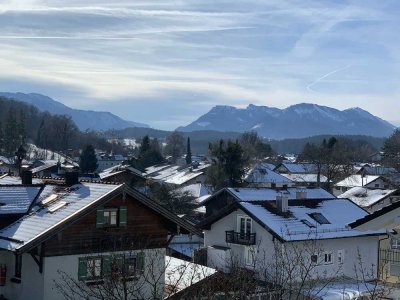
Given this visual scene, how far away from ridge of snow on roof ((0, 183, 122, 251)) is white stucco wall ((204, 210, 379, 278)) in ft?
35.4

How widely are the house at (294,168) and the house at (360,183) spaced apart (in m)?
20.4

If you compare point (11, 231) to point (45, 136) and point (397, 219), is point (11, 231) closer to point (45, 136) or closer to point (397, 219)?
point (397, 219)

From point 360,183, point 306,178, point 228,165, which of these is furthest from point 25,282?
point 306,178

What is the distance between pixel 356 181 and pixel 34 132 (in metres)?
118

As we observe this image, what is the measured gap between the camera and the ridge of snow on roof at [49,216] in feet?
62.4

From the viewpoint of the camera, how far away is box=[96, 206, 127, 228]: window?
20188 millimetres

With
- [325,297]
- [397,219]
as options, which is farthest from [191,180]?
[397,219]

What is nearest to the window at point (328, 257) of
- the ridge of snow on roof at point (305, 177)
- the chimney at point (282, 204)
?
the chimney at point (282, 204)

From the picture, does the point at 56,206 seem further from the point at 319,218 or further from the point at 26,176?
the point at 319,218

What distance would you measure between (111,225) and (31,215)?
2887 millimetres

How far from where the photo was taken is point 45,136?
149375 millimetres

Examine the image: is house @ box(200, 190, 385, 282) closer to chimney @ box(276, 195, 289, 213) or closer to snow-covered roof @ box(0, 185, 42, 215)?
chimney @ box(276, 195, 289, 213)

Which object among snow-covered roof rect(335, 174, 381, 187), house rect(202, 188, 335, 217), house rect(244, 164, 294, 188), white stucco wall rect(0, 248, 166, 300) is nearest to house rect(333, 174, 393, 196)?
snow-covered roof rect(335, 174, 381, 187)

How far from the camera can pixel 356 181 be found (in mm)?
80000
